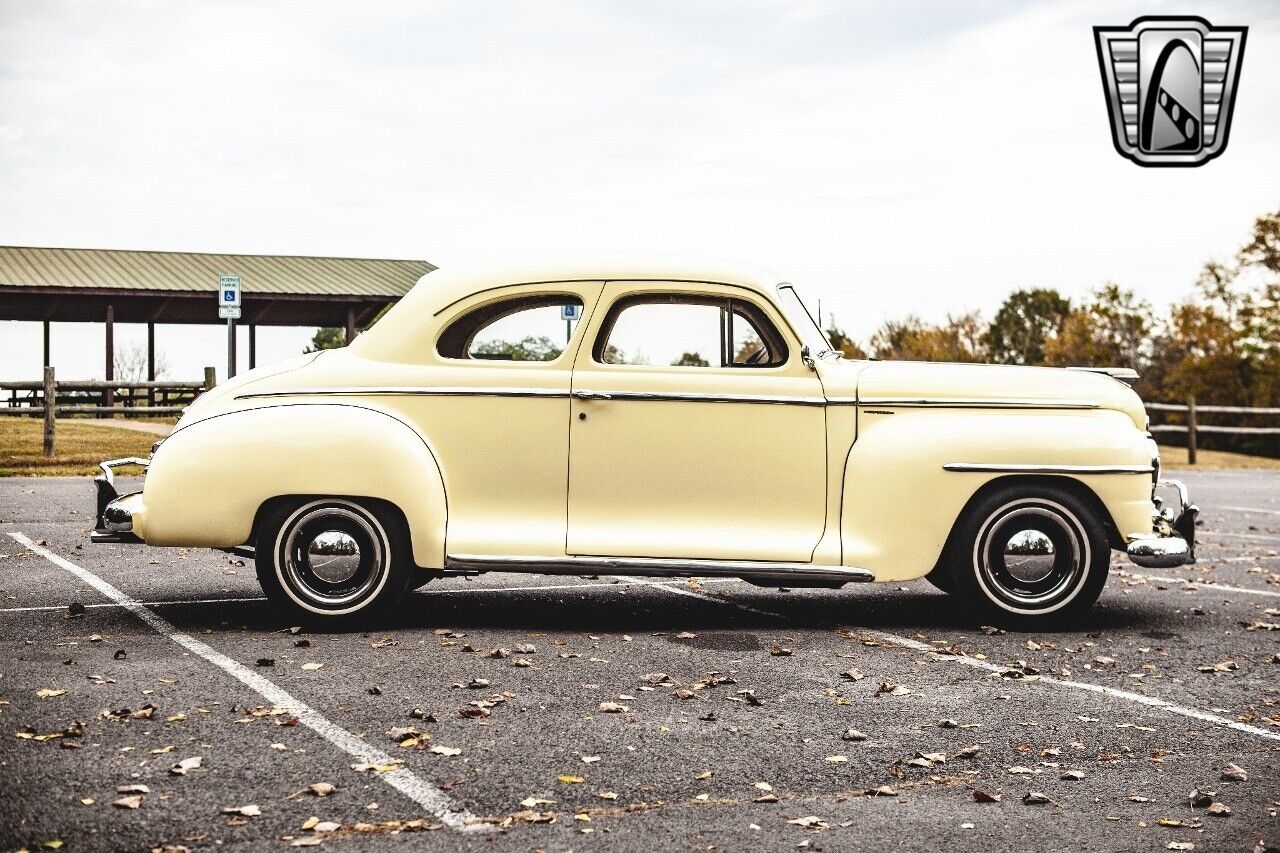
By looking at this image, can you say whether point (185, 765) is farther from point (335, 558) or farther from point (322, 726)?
point (335, 558)

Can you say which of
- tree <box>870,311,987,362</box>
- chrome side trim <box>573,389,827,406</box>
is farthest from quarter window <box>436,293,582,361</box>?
tree <box>870,311,987,362</box>

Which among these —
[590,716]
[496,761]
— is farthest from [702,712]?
[496,761]

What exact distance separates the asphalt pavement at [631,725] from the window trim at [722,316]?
1441 millimetres

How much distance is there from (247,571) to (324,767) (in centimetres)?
541

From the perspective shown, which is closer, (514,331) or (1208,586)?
(514,331)

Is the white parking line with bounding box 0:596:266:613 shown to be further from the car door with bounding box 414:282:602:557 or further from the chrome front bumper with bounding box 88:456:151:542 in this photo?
the car door with bounding box 414:282:602:557

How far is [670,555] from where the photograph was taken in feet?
24.2

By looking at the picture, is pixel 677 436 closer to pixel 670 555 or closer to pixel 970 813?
pixel 670 555

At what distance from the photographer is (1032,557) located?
25.1ft

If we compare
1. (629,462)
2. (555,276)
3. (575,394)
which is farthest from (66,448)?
(629,462)

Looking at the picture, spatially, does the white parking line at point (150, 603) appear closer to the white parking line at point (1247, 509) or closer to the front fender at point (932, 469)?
the front fender at point (932, 469)

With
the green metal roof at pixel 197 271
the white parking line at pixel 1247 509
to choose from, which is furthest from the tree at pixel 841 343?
the green metal roof at pixel 197 271

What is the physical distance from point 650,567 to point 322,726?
2.35m

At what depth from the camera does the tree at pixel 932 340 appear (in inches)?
2085
